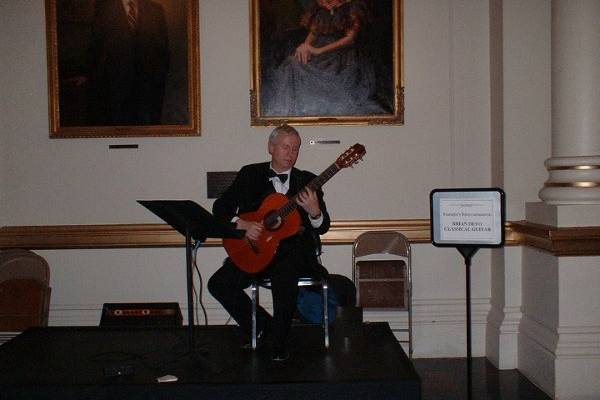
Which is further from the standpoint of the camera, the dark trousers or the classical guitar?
the classical guitar

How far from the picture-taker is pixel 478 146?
199 inches

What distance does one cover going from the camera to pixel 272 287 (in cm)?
360

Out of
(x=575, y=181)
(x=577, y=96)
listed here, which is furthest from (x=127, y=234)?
(x=577, y=96)

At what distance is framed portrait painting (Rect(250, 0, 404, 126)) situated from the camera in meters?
4.96

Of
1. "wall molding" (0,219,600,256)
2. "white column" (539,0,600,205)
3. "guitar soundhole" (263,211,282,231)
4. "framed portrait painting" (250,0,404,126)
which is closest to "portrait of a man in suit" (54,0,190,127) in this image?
"framed portrait painting" (250,0,404,126)

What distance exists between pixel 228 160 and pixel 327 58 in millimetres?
1090

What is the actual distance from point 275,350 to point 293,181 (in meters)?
1.18

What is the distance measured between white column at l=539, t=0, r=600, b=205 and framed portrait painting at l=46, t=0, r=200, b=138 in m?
2.61

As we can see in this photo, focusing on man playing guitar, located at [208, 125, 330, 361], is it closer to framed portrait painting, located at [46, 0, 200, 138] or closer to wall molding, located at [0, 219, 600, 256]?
wall molding, located at [0, 219, 600, 256]

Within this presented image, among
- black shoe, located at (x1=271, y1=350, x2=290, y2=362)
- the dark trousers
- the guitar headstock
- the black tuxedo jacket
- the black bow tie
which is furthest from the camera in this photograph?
the black bow tie

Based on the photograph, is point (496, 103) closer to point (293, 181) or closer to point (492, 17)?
point (492, 17)

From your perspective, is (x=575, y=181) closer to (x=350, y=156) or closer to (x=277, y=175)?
(x=350, y=156)

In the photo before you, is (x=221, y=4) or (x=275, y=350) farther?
(x=221, y=4)

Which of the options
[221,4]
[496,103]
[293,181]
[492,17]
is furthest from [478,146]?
[221,4]
